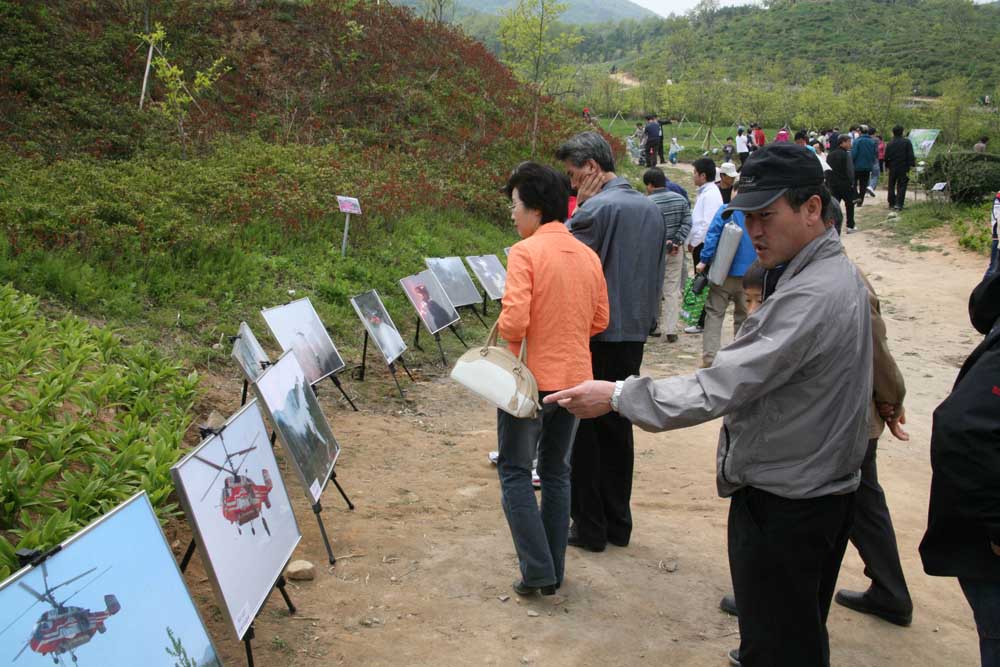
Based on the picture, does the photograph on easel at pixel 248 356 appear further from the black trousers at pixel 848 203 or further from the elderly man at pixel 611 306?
the black trousers at pixel 848 203

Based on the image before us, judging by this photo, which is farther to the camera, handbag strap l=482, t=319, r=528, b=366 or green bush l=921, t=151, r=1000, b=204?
green bush l=921, t=151, r=1000, b=204

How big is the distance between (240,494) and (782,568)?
209 centimetres

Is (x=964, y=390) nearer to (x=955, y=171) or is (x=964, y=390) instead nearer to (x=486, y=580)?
(x=486, y=580)

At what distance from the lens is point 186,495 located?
2.66 metres

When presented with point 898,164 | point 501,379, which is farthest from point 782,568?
point 898,164

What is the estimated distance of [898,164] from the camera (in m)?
18.7

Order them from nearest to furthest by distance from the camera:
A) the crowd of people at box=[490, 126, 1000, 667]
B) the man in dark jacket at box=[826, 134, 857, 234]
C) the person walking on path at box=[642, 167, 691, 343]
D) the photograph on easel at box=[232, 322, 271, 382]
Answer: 1. the crowd of people at box=[490, 126, 1000, 667]
2. the photograph on easel at box=[232, 322, 271, 382]
3. the person walking on path at box=[642, 167, 691, 343]
4. the man in dark jacket at box=[826, 134, 857, 234]

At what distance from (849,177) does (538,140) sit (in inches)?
288

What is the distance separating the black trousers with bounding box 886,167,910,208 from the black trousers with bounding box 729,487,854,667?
19.2 metres

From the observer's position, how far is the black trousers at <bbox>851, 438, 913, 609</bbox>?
3715 mm

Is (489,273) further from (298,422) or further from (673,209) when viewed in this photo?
(298,422)

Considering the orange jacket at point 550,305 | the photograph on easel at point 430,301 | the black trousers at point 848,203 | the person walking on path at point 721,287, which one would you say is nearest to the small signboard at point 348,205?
the photograph on easel at point 430,301

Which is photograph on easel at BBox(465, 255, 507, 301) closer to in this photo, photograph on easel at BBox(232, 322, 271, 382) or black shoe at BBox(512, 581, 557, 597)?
photograph on easel at BBox(232, 322, 271, 382)

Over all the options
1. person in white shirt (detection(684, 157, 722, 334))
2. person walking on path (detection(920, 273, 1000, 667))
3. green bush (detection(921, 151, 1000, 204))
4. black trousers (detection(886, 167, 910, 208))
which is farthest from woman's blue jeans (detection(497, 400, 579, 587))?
black trousers (detection(886, 167, 910, 208))
